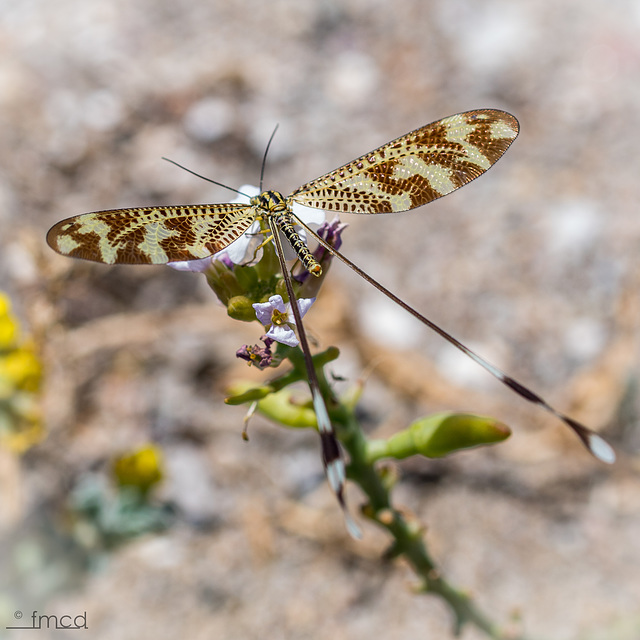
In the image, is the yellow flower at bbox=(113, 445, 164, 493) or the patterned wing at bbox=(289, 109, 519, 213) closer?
the patterned wing at bbox=(289, 109, 519, 213)

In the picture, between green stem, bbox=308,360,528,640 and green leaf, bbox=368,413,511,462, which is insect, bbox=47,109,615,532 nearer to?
green leaf, bbox=368,413,511,462

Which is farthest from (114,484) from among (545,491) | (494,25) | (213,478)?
(494,25)

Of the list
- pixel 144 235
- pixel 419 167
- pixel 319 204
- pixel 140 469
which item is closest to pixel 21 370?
pixel 140 469

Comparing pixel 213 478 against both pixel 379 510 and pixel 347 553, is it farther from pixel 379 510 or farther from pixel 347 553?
pixel 379 510

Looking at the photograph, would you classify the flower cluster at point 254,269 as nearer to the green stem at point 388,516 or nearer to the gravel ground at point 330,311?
the green stem at point 388,516

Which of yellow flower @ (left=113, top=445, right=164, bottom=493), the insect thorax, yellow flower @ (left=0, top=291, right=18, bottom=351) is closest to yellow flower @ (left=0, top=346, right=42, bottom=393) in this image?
yellow flower @ (left=0, top=291, right=18, bottom=351)

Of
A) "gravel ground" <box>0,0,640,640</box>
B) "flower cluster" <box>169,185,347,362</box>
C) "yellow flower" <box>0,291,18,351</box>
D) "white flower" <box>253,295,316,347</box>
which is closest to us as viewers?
"white flower" <box>253,295,316,347</box>

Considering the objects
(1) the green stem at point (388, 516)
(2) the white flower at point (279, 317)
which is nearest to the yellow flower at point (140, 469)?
(1) the green stem at point (388, 516)
